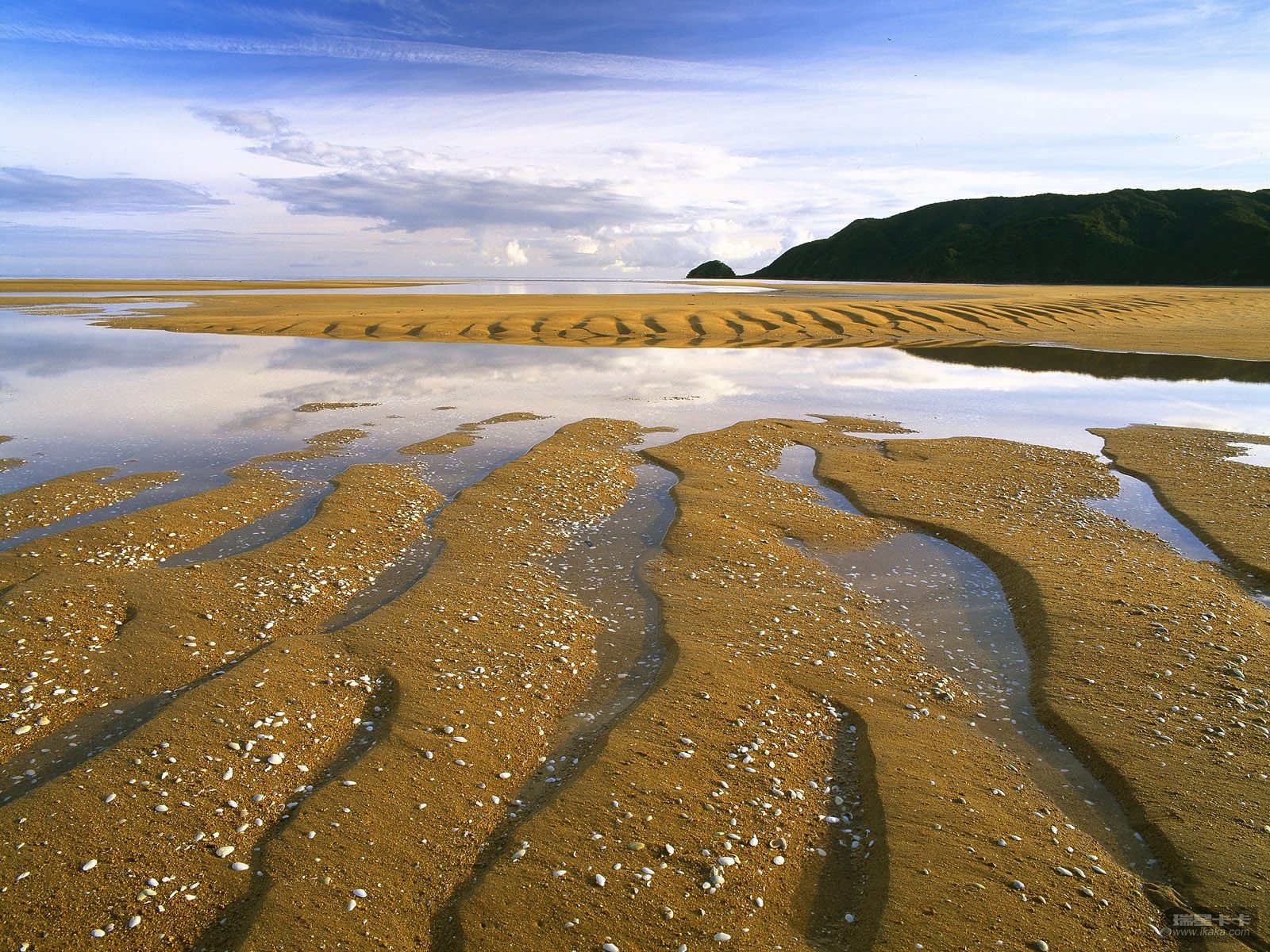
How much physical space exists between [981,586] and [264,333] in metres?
39.2

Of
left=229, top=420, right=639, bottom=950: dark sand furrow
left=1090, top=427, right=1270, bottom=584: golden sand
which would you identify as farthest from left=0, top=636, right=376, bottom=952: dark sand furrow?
left=1090, top=427, right=1270, bottom=584: golden sand

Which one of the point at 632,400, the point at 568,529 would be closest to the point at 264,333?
the point at 632,400

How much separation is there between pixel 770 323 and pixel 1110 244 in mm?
133428

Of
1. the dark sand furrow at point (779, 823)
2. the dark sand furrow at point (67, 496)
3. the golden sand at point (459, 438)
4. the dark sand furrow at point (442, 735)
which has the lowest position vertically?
the dark sand furrow at point (779, 823)

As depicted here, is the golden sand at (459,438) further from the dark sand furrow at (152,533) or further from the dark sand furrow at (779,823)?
the dark sand furrow at (779,823)

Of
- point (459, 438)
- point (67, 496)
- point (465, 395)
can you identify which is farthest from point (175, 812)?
point (465, 395)

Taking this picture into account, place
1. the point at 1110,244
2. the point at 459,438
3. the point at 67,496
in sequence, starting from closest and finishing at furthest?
the point at 67,496
the point at 459,438
the point at 1110,244

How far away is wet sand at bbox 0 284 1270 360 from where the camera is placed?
3903 centimetres

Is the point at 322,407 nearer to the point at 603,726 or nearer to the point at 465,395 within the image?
the point at 465,395

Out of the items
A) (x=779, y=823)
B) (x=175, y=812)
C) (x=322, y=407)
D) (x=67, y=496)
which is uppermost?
(x=322, y=407)

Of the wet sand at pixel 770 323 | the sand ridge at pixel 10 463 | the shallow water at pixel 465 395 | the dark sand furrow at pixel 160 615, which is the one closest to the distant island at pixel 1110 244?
the wet sand at pixel 770 323

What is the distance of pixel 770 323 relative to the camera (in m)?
45.3

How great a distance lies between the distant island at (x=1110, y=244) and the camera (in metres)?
131

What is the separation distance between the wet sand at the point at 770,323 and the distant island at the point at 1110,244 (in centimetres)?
8807
